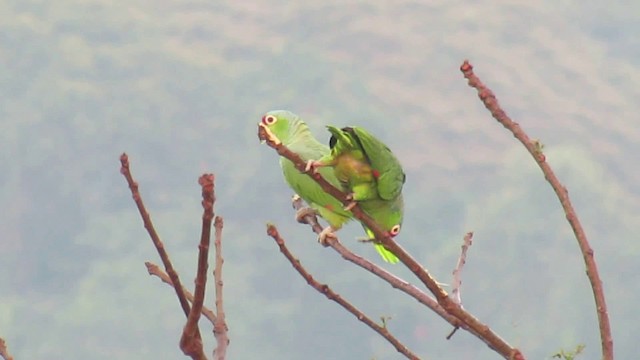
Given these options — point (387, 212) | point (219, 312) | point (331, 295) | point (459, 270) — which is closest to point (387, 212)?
point (387, 212)

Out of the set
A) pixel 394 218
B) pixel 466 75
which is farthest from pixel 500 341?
pixel 394 218

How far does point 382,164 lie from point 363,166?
0.13 feet

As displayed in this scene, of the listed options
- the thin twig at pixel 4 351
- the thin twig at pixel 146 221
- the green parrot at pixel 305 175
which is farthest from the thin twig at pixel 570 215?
the green parrot at pixel 305 175

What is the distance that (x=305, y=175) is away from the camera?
2594 millimetres

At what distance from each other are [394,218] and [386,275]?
2.17 ft

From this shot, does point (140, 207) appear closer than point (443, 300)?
Yes

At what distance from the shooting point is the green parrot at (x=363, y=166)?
6.22 feet

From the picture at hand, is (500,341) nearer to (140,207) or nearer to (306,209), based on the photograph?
(140,207)

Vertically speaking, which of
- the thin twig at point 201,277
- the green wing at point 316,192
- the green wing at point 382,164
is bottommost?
the thin twig at point 201,277

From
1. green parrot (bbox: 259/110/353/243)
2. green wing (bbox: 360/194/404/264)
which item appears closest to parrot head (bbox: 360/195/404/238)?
green wing (bbox: 360/194/404/264)

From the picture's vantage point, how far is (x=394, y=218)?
2225mm

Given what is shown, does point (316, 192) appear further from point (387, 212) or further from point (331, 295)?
point (331, 295)

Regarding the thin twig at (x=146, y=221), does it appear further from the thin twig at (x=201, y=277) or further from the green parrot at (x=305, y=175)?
the green parrot at (x=305, y=175)

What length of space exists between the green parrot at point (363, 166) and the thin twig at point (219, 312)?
43cm
